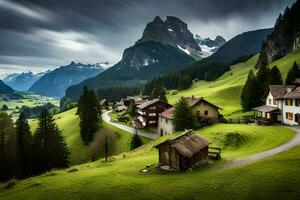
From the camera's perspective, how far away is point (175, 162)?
35.6m

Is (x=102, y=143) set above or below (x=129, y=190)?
below

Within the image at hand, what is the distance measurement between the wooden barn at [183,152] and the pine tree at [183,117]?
29.3 m

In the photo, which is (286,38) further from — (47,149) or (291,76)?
(47,149)

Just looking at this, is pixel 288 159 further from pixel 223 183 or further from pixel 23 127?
pixel 23 127

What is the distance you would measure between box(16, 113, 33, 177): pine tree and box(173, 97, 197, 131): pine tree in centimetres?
3354

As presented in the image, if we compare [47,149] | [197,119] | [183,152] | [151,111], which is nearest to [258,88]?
[197,119]

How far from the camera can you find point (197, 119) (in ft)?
243

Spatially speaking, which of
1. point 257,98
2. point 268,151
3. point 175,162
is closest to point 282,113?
point 257,98

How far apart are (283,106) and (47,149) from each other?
5576cm

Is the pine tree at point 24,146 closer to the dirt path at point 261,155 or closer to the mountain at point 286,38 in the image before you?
the dirt path at point 261,155

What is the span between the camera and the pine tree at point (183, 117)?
68875 mm

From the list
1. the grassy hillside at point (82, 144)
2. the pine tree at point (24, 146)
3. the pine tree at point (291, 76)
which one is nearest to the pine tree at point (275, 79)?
the pine tree at point (291, 76)

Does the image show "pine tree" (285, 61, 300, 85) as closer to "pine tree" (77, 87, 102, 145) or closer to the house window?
the house window

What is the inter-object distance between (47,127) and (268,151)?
5313 centimetres
